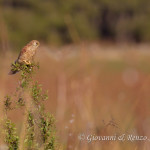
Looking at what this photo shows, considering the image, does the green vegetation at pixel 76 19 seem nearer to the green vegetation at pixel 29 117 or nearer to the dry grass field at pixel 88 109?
the dry grass field at pixel 88 109

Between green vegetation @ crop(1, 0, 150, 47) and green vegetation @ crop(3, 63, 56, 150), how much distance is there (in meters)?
23.0

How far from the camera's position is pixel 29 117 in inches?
80.5

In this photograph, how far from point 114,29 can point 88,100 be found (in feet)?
132

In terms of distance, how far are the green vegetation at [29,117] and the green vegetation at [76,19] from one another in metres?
23.0

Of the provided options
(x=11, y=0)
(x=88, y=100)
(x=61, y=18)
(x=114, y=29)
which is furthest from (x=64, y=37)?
(x=88, y=100)

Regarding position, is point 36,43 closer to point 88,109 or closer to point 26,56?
point 26,56

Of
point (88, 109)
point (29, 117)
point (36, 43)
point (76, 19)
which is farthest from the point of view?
point (76, 19)

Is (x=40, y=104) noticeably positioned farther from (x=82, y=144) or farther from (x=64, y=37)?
(x=64, y=37)

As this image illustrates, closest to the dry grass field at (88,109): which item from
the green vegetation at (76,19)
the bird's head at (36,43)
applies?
the bird's head at (36,43)

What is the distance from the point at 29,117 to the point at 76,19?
109 ft

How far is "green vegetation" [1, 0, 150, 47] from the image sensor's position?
30422 millimetres

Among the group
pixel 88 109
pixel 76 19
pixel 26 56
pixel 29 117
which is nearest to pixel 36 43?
pixel 26 56

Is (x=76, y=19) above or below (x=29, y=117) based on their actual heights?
above

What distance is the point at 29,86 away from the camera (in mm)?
2043
